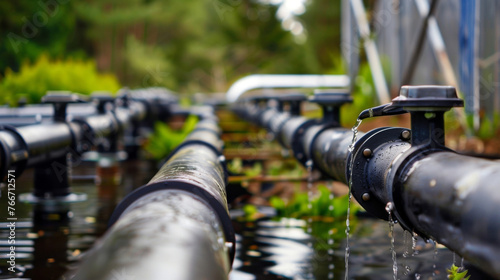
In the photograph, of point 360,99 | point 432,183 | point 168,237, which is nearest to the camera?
point 168,237

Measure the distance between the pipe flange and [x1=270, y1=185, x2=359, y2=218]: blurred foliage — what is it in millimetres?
2778

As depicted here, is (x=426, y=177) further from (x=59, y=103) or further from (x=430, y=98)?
(x=59, y=103)

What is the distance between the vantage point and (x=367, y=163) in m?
3.18

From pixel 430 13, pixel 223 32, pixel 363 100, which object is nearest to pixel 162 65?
pixel 223 32

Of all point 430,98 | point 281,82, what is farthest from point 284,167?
point 281,82

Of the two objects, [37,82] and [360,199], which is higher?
[37,82]

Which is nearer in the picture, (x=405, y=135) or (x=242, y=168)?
(x=405, y=135)

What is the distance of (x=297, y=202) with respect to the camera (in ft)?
20.6

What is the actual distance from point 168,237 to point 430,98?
4.40 feet

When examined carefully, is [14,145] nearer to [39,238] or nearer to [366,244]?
Result: [39,238]

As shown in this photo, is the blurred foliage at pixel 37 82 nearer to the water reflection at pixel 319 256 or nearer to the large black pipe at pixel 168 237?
the water reflection at pixel 319 256

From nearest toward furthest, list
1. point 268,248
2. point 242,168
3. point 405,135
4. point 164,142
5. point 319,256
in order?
point 405,135 → point 319,256 → point 268,248 → point 242,168 → point 164,142

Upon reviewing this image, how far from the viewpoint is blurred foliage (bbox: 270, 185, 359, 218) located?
6.04 m

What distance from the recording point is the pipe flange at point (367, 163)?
10.2ft
